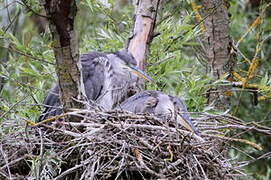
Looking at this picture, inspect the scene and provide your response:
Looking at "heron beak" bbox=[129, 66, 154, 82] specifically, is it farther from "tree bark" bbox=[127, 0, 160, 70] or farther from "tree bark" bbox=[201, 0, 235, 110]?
"tree bark" bbox=[201, 0, 235, 110]

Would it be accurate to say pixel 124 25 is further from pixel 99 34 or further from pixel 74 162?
pixel 74 162

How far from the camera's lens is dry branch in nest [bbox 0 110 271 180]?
8.52 ft

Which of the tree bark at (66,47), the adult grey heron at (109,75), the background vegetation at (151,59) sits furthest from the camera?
the adult grey heron at (109,75)

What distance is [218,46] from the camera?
387cm

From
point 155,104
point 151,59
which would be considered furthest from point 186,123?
point 151,59

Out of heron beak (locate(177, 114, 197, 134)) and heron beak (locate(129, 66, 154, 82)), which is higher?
heron beak (locate(129, 66, 154, 82))

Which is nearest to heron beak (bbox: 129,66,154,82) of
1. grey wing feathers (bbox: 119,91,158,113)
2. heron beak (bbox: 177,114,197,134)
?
grey wing feathers (bbox: 119,91,158,113)

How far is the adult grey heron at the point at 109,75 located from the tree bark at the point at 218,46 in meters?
0.55

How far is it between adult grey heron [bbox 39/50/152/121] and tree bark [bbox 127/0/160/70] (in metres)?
0.06

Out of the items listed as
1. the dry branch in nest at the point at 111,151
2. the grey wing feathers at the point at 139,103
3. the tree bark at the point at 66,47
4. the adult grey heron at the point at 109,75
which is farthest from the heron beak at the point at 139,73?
the tree bark at the point at 66,47

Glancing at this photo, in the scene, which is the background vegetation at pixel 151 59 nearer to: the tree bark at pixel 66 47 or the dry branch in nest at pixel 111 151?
the dry branch in nest at pixel 111 151

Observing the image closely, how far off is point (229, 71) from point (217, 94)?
0.58 feet

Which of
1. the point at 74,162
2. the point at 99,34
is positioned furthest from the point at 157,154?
the point at 99,34

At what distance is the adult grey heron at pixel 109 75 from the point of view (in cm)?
368
